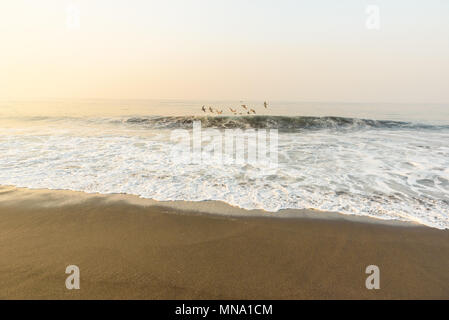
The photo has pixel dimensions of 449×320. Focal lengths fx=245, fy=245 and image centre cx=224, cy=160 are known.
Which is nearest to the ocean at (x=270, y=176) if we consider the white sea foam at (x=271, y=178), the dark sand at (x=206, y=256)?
the white sea foam at (x=271, y=178)

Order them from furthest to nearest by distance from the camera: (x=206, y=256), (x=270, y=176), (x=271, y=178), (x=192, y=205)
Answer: (x=270, y=176)
(x=271, y=178)
(x=192, y=205)
(x=206, y=256)

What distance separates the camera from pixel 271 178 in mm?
6660

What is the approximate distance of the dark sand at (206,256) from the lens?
2.80 meters

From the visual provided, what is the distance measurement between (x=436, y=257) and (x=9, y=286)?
5.46 m

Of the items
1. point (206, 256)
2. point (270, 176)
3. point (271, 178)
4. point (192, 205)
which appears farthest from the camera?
point (270, 176)

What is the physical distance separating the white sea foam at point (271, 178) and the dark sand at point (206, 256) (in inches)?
29.2

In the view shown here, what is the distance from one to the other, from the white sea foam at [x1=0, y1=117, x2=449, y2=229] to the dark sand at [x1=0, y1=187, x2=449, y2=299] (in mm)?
741

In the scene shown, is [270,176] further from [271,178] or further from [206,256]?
[206,256]

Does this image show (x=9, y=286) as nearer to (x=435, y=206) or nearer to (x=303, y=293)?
(x=303, y=293)

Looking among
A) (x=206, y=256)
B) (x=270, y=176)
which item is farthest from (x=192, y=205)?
(x=270, y=176)

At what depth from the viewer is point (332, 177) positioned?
265 inches

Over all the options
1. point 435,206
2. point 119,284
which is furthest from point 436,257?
point 119,284

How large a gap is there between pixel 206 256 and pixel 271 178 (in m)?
3.72

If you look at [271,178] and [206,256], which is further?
[271,178]
